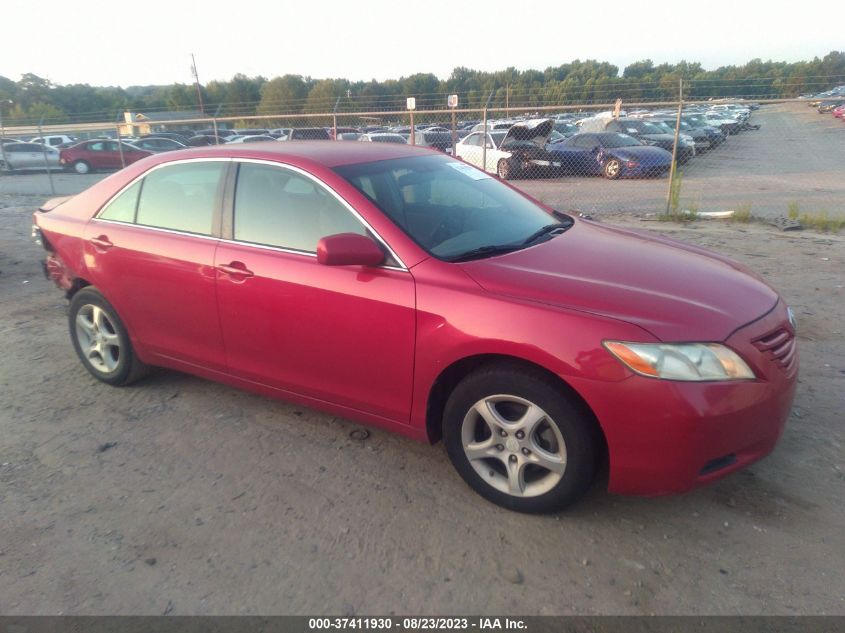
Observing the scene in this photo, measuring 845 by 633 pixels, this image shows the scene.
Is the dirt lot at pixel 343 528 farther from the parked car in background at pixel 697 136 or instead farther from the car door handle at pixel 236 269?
the parked car in background at pixel 697 136

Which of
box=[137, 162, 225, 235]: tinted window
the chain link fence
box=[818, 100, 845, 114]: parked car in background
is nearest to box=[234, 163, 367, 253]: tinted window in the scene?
box=[137, 162, 225, 235]: tinted window

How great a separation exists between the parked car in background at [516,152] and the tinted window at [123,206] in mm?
12612

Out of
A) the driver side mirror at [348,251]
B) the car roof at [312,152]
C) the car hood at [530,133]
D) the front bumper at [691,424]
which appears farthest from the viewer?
the car hood at [530,133]

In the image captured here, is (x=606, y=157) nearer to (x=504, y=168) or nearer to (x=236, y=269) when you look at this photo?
(x=504, y=168)

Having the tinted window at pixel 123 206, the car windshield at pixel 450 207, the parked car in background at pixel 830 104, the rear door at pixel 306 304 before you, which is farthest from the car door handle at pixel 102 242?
the parked car in background at pixel 830 104

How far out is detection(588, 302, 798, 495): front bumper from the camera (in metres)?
2.37

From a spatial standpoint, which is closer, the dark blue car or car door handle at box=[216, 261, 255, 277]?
car door handle at box=[216, 261, 255, 277]

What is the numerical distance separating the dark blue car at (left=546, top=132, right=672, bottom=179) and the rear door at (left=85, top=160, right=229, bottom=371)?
14594mm

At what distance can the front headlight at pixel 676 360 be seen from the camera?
2.39 m

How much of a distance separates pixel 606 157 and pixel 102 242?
1515 cm

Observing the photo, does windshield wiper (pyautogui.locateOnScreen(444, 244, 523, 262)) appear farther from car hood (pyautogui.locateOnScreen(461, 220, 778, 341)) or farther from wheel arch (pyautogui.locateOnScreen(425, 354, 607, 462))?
wheel arch (pyautogui.locateOnScreen(425, 354, 607, 462))

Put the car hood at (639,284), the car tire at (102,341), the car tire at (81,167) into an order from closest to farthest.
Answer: the car hood at (639,284) < the car tire at (102,341) < the car tire at (81,167)

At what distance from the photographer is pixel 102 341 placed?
419 centimetres

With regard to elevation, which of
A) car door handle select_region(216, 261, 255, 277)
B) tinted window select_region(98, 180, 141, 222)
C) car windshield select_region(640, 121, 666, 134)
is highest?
tinted window select_region(98, 180, 141, 222)
